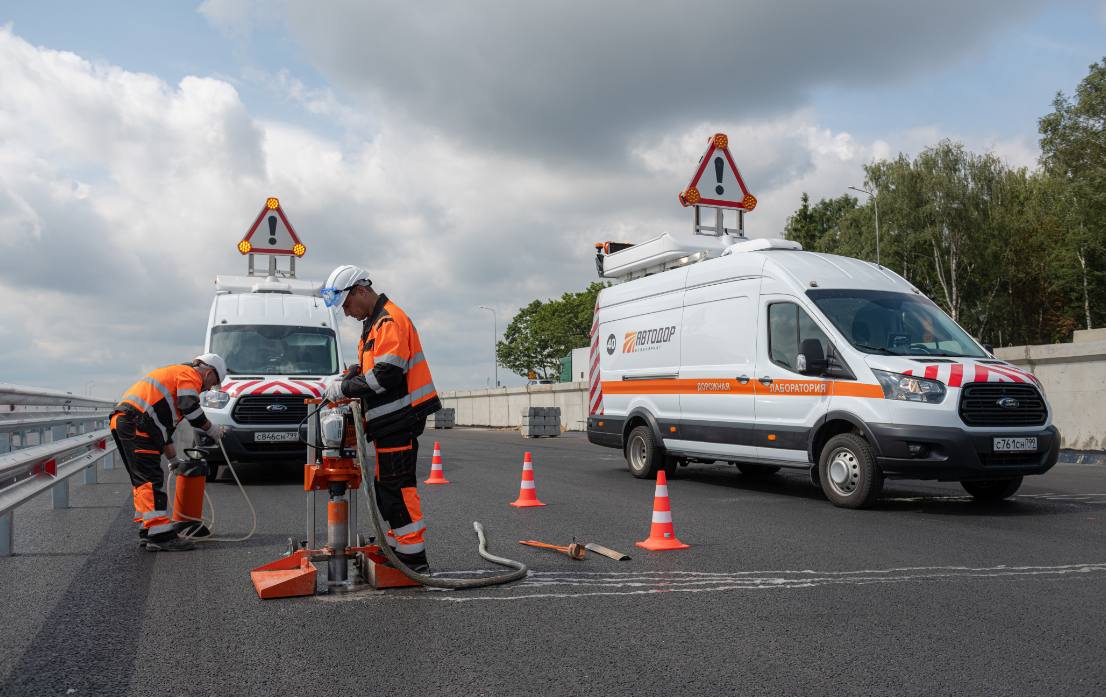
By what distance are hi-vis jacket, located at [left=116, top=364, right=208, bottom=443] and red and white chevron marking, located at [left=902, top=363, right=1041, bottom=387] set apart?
6263mm

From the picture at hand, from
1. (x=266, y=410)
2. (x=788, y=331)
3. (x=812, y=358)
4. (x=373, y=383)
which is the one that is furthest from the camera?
(x=266, y=410)

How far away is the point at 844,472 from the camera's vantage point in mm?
8922

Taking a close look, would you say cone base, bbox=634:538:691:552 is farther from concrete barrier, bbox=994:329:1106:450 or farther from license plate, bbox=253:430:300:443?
concrete barrier, bbox=994:329:1106:450

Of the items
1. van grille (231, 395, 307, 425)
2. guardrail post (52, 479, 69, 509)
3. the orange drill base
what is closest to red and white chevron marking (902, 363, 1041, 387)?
the orange drill base

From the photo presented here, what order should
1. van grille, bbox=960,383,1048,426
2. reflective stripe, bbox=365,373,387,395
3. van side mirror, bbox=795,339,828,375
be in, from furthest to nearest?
1. van side mirror, bbox=795,339,828,375
2. van grille, bbox=960,383,1048,426
3. reflective stripe, bbox=365,373,387,395

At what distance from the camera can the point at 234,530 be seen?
7898mm

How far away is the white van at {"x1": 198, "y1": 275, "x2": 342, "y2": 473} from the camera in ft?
38.8

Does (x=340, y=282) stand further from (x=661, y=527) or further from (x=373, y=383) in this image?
(x=661, y=527)

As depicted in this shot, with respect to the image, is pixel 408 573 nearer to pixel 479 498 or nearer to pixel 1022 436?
pixel 479 498

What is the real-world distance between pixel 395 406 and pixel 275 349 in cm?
808

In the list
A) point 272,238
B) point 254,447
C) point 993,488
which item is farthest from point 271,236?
point 993,488

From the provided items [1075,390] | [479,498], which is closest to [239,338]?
[479,498]

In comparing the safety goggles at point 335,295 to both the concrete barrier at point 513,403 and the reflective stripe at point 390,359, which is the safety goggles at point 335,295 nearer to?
the reflective stripe at point 390,359

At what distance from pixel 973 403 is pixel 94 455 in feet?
30.6
